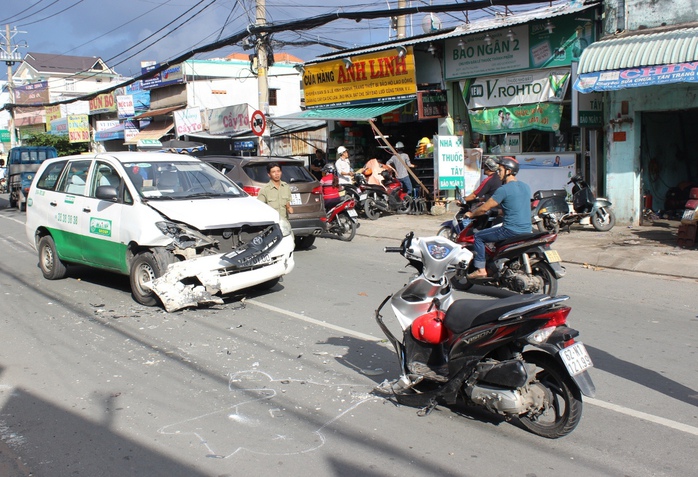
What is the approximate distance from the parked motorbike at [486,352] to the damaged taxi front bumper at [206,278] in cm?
323

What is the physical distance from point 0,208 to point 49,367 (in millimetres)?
24614

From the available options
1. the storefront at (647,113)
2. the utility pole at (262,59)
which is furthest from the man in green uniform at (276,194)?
the utility pole at (262,59)

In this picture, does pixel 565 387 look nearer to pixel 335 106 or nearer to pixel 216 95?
pixel 335 106

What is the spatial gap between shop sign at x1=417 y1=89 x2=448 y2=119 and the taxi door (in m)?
10.6

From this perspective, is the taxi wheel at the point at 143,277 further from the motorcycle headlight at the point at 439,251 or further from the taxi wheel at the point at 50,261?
the motorcycle headlight at the point at 439,251

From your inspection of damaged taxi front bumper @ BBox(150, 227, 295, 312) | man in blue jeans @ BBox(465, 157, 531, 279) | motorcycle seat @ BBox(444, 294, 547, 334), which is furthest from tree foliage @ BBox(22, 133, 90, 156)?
motorcycle seat @ BBox(444, 294, 547, 334)

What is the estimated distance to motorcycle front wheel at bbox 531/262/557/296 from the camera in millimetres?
7871

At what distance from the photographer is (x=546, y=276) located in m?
7.96

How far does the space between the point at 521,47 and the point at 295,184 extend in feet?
22.9

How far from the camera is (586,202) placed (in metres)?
13.2

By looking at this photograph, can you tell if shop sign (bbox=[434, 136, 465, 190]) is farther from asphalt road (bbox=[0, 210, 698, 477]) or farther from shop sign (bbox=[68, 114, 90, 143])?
shop sign (bbox=[68, 114, 90, 143])

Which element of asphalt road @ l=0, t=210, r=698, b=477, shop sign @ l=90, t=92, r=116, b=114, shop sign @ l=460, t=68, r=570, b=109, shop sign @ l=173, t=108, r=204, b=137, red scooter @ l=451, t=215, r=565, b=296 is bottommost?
asphalt road @ l=0, t=210, r=698, b=477

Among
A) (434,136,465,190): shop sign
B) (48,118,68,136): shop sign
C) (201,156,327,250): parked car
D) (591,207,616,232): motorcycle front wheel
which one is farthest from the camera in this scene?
(48,118,68,136): shop sign

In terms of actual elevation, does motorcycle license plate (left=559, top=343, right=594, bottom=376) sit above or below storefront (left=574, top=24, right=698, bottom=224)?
below
